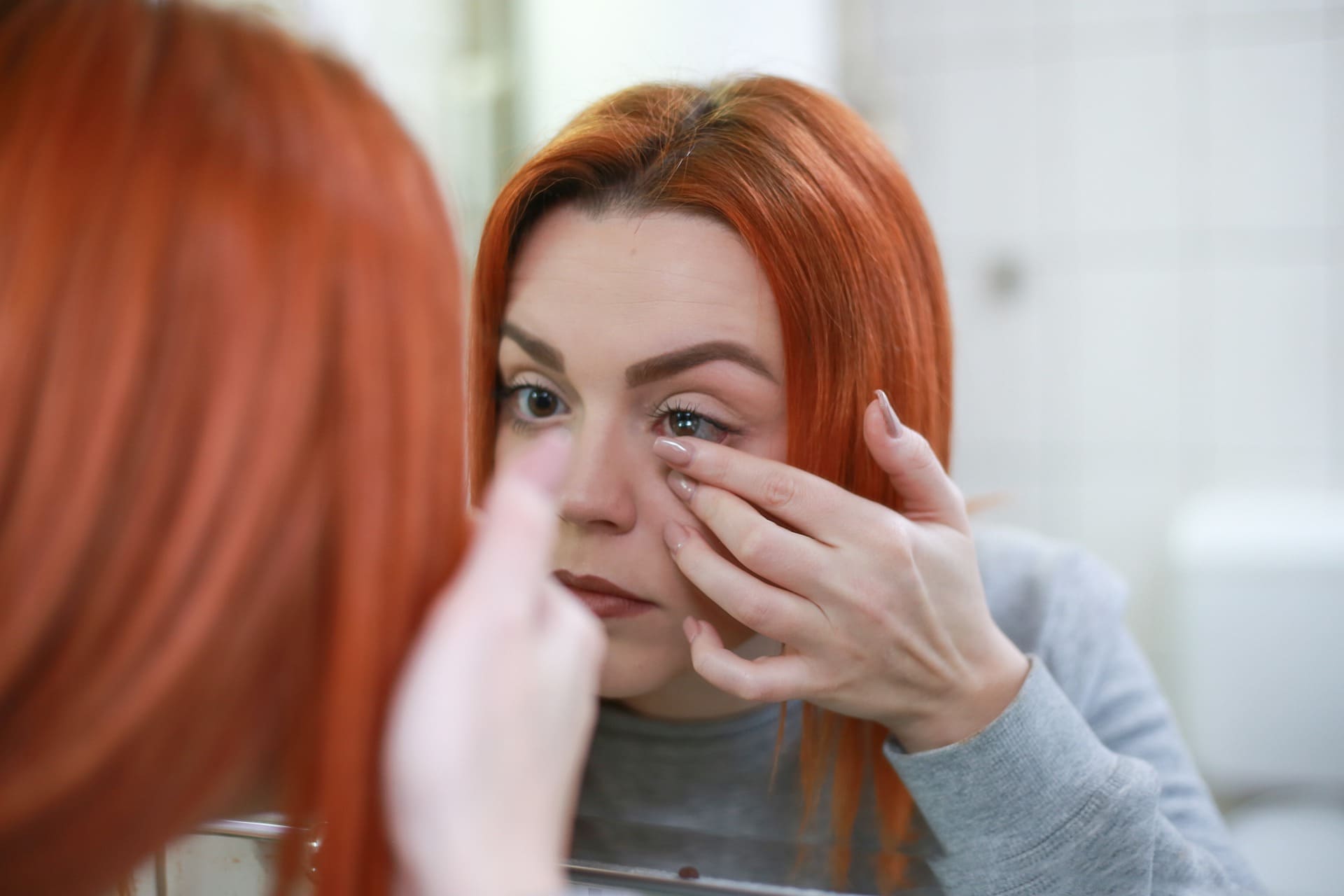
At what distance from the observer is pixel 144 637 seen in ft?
0.98

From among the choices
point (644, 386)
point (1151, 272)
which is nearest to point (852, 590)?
point (644, 386)

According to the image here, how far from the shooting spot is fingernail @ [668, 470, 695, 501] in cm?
56

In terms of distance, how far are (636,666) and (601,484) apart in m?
0.11

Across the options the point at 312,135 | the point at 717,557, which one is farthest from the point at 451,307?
the point at 717,557

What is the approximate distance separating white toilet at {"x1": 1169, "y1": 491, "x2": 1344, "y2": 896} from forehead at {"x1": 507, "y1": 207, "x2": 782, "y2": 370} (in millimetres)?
878

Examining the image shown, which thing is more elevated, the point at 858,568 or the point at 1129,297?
the point at 1129,297

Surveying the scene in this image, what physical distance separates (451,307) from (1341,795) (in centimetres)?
128

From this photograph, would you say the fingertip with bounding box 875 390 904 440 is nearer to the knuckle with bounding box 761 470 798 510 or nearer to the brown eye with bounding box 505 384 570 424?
the knuckle with bounding box 761 470 798 510

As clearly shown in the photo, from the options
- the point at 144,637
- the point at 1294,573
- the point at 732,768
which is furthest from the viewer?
the point at 1294,573

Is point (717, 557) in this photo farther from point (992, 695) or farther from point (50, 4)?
point (50, 4)

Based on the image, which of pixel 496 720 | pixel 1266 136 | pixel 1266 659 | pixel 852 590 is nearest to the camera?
pixel 496 720

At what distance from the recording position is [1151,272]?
145 cm

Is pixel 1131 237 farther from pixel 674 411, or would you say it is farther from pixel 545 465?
pixel 545 465

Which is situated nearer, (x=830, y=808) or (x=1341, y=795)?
(x=830, y=808)
